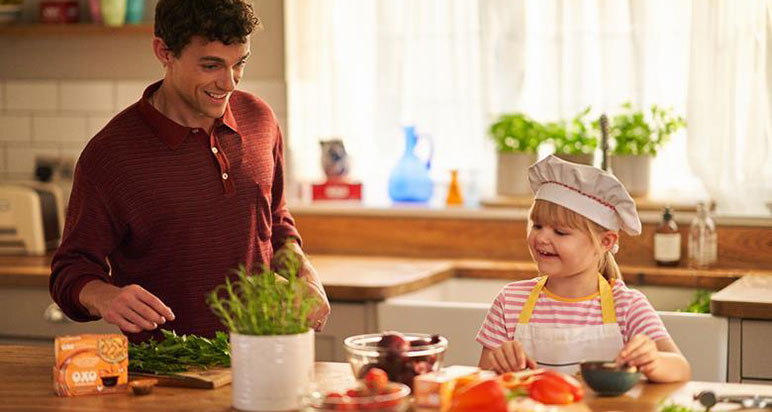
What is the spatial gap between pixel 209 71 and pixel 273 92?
186 cm

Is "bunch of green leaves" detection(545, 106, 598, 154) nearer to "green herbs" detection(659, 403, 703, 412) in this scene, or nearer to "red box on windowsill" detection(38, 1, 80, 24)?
"red box on windowsill" detection(38, 1, 80, 24)

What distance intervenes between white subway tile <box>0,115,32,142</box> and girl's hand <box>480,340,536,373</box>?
10.1 ft

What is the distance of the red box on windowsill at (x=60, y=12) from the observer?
4609 millimetres

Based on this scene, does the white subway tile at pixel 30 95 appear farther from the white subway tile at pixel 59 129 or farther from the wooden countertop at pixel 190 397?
the wooden countertop at pixel 190 397

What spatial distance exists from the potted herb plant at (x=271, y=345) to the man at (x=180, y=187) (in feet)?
1.77

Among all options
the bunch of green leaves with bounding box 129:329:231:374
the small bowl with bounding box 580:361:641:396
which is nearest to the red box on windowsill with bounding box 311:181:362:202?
the bunch of green leaves with bounding box 129:329:231:374

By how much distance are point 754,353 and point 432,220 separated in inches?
52.4

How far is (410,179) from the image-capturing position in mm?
4355

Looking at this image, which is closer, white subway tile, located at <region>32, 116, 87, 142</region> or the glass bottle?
the glass bottle

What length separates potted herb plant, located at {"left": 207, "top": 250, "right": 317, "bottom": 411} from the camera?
195 cm

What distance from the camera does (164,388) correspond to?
2.19 meters

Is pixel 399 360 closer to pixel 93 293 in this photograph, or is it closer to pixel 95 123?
pixel 93 293

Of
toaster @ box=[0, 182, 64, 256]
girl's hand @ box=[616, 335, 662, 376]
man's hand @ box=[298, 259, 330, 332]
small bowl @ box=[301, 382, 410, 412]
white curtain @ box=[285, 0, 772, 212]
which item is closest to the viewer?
small bowl @ box=[301, 382, 410, 412]

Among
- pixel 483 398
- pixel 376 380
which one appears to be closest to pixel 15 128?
pixel 376 380
